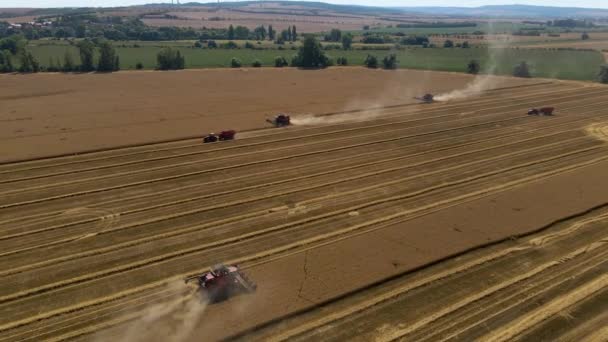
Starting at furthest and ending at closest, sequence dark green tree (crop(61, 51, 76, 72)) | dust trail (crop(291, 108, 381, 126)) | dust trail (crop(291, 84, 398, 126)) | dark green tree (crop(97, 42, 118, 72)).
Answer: dark green tree (crop(97, 42, 118, 72)), dark green tree (crop(61, 51, 76, 72)), dust trail (crop(291, 84, 398, 126)), dust trail (crop(291, 108, 381, 126))

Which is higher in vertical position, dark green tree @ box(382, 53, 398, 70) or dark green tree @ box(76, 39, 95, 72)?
dark green tree @ box(76, 39, 95, 72)

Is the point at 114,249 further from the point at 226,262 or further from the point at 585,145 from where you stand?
the point at 585,145

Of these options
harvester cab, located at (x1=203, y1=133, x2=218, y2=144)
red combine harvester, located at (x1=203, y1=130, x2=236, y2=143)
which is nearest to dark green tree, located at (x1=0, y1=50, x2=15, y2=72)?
red combine harvester, located at (x1=203, y1=130, x2=236, y2=143)

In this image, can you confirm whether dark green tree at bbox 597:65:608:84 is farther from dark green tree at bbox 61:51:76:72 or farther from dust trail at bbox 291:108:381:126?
dark green tree at bbox 61:51:76:72

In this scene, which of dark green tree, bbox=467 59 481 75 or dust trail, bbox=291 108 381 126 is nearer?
dust trail, bbox=291 108 381 126

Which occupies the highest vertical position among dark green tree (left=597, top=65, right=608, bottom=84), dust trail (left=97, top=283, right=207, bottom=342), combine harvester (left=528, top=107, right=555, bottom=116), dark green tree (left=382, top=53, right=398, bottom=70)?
dark green tree (left=382, top=53, right=398, bottom=70)

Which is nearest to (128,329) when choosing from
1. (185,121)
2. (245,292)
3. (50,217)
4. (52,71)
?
(245,292)

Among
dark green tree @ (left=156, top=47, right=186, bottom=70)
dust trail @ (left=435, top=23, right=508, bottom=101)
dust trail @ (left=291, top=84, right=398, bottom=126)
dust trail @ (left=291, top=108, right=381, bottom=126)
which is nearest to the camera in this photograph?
dust trail @ (left=291, top=108, right=381, bottom=126)

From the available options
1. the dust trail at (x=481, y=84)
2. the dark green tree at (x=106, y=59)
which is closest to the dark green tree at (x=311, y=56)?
the dust trail at (x=481, y=84)
